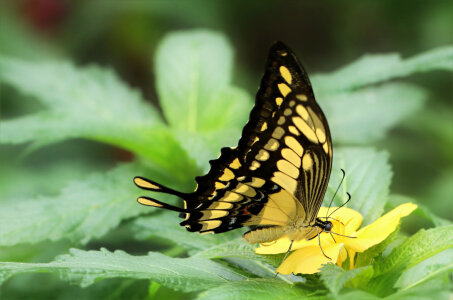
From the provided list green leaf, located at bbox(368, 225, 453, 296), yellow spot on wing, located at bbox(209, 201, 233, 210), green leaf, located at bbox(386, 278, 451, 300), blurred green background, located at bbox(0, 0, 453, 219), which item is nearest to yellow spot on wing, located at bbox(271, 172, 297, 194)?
yellow spot on wing, located at bbox(209, 201, 233, 210)

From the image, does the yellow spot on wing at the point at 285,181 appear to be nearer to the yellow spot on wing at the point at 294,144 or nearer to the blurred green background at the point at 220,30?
the yellow spot on wing at the point at 294,144

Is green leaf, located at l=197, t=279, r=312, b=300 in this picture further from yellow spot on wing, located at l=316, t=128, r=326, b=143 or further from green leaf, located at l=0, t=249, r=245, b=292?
yellow spot on wing, located at l=316, t=128, r=326, b=143

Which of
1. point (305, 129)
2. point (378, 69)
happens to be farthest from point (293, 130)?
point (378, 69)

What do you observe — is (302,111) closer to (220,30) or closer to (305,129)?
(305,129)

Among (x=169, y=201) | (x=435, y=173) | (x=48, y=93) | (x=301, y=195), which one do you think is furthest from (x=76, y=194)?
(x=435, y=173)

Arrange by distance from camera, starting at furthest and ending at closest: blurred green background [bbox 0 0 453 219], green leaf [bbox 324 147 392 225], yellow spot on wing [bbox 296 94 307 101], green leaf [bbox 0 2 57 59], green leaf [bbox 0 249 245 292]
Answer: green leaf [bbox 0 2 57 59]
blurred green background [bbox 0 0 453 219]
green leaf [bbox 324 147 392 225]
yellow spot on wing [bbox 296 94 307 101]
green leaf [bbox 0 249 245 292]

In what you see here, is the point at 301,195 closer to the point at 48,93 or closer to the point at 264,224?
the point at 264,224
